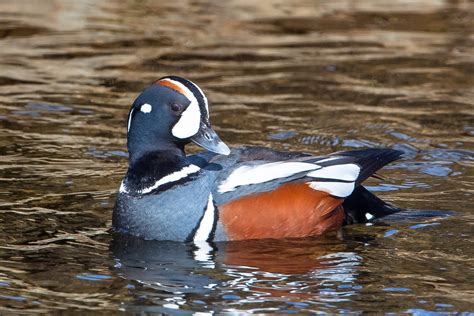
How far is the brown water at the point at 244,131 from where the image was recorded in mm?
7262

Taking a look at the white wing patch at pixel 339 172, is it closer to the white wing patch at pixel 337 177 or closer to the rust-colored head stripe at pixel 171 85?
the white wing patch at pixel 337 177

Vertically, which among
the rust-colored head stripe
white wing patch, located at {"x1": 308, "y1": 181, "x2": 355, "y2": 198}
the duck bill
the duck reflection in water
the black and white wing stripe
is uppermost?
the rust-colored head stripe

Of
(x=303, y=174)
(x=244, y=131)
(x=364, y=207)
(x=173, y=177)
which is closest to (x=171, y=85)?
(x=173, y=177)

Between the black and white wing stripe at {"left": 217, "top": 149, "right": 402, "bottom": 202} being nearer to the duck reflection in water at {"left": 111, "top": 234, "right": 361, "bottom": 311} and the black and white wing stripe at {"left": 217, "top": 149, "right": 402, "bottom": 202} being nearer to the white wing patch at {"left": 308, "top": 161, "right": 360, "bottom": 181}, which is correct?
the white wing patch at {"left": 308, "top": 161, "right": 360, "bottom": 181}

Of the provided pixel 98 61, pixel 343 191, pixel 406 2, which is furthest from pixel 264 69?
pixel 343 191

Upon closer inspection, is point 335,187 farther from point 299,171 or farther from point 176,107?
point 176,107

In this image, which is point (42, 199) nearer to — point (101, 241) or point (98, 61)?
point (101, 241)

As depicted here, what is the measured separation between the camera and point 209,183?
820 centimetres

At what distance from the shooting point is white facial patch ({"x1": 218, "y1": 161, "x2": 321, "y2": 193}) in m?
8.17

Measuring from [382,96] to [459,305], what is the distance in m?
6.18

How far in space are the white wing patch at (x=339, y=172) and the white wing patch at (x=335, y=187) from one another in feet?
0.15

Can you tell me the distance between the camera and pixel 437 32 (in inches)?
631

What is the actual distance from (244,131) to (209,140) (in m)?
3.11

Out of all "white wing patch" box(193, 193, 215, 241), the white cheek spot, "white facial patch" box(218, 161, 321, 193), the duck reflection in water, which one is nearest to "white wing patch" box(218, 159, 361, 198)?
"white facial patch" box(218, 161, 321, 193)
